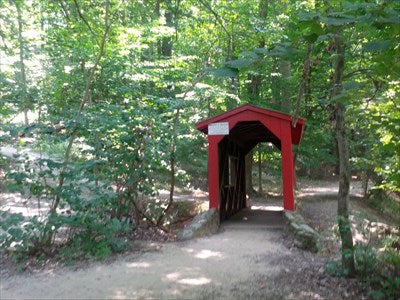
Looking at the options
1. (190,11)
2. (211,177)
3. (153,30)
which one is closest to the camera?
(211,177)

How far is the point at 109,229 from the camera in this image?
5.91 m

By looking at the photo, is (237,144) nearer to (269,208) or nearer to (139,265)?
(269,208)

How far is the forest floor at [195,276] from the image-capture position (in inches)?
169

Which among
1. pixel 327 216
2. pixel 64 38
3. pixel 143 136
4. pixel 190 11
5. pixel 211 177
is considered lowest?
pixel 327 216

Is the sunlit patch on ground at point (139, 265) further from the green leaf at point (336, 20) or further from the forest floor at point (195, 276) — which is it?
the green leaf at point (336, 20)

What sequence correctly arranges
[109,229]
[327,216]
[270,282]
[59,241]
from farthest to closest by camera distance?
[327,216], [59,241], [109,229], [270,282]

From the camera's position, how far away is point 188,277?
4.86 metres

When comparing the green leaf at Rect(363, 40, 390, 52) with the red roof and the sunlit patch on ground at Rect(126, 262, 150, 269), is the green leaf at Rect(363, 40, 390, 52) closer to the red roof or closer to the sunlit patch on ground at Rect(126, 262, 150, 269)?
the sunlit patch on ground at Rect(126, 262, 150, 269)

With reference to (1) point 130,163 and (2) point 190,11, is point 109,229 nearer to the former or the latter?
(1) point 130,163

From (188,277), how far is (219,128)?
172 inches

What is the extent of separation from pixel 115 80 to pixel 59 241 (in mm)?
4716

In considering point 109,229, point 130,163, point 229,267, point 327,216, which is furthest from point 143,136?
point 327,216

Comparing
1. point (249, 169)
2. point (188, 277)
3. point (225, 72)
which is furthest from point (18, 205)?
point (225, 72)

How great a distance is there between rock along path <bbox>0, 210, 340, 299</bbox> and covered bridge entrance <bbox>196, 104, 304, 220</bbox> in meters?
2.17
